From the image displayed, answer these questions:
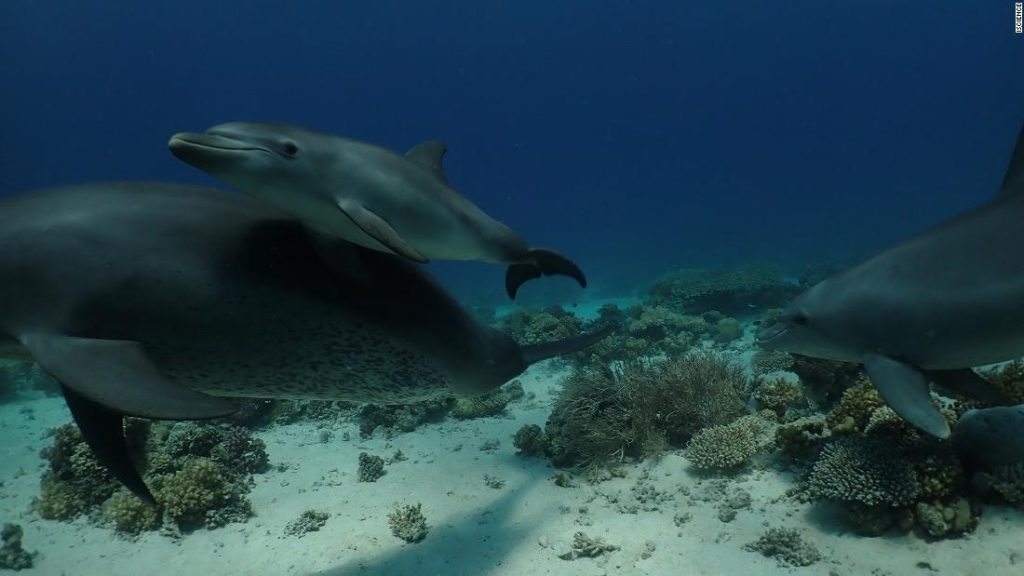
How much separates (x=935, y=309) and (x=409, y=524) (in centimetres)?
539

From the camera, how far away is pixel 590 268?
151ft

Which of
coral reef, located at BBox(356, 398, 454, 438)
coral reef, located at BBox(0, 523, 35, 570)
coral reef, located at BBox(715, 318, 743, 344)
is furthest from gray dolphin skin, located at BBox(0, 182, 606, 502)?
coral reef, located at BBox(715, 318, 743, 344)

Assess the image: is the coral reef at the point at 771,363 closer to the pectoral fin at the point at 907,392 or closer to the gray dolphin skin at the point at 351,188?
the pectoral fin at the point at 907,392

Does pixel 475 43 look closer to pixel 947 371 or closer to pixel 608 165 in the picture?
pixel 608 165

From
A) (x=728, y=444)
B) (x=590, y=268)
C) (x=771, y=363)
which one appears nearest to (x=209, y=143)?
(x=728, y=444)

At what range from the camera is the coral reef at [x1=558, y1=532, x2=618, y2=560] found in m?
5.18

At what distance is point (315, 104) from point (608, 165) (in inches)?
2922

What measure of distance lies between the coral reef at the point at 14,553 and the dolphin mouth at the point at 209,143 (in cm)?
638

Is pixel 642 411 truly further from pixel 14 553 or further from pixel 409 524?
pixel 14 553

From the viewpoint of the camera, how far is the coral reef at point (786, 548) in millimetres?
4668

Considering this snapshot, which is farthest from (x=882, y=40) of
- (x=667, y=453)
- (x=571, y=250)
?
(x=667, y=453)

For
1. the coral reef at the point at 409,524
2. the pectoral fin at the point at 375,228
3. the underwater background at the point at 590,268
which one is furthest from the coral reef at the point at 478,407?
the pectoral fin at the point at 375,228

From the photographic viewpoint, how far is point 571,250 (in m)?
60.1

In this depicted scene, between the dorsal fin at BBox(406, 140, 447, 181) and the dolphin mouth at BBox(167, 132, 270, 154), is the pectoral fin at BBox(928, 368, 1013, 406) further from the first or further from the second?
the dolphin mouth at BBox(167, 132, 270, 154)
